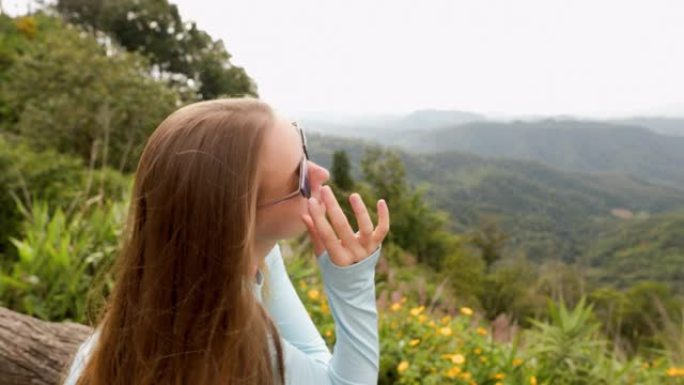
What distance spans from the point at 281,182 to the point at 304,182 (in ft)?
0.15

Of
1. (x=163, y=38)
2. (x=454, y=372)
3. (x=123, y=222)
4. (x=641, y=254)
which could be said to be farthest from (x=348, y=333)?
(x=641, y=254)

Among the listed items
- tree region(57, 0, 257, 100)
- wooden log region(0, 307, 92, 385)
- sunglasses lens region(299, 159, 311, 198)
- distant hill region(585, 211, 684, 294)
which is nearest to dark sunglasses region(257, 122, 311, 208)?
sunglasses lens region(299, 159, 311, 198)

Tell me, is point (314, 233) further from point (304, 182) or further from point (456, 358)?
point (456, 358)

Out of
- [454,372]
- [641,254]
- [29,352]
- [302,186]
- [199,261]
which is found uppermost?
A: [302,186]

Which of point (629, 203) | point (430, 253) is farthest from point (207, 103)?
point (629, 203)

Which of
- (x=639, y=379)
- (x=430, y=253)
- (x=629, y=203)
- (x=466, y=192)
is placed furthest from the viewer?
(x=629, y=203)

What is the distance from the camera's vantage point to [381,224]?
97 centimetres

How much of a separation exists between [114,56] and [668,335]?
1415cm

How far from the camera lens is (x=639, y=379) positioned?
10.1 feet

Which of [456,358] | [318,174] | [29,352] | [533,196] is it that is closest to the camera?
[318,174]

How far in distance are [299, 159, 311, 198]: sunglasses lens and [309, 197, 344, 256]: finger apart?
53mm

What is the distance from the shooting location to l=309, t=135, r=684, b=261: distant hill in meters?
87.5

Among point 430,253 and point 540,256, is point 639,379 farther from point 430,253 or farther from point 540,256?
point 540,256

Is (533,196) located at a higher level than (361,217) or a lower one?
lower
